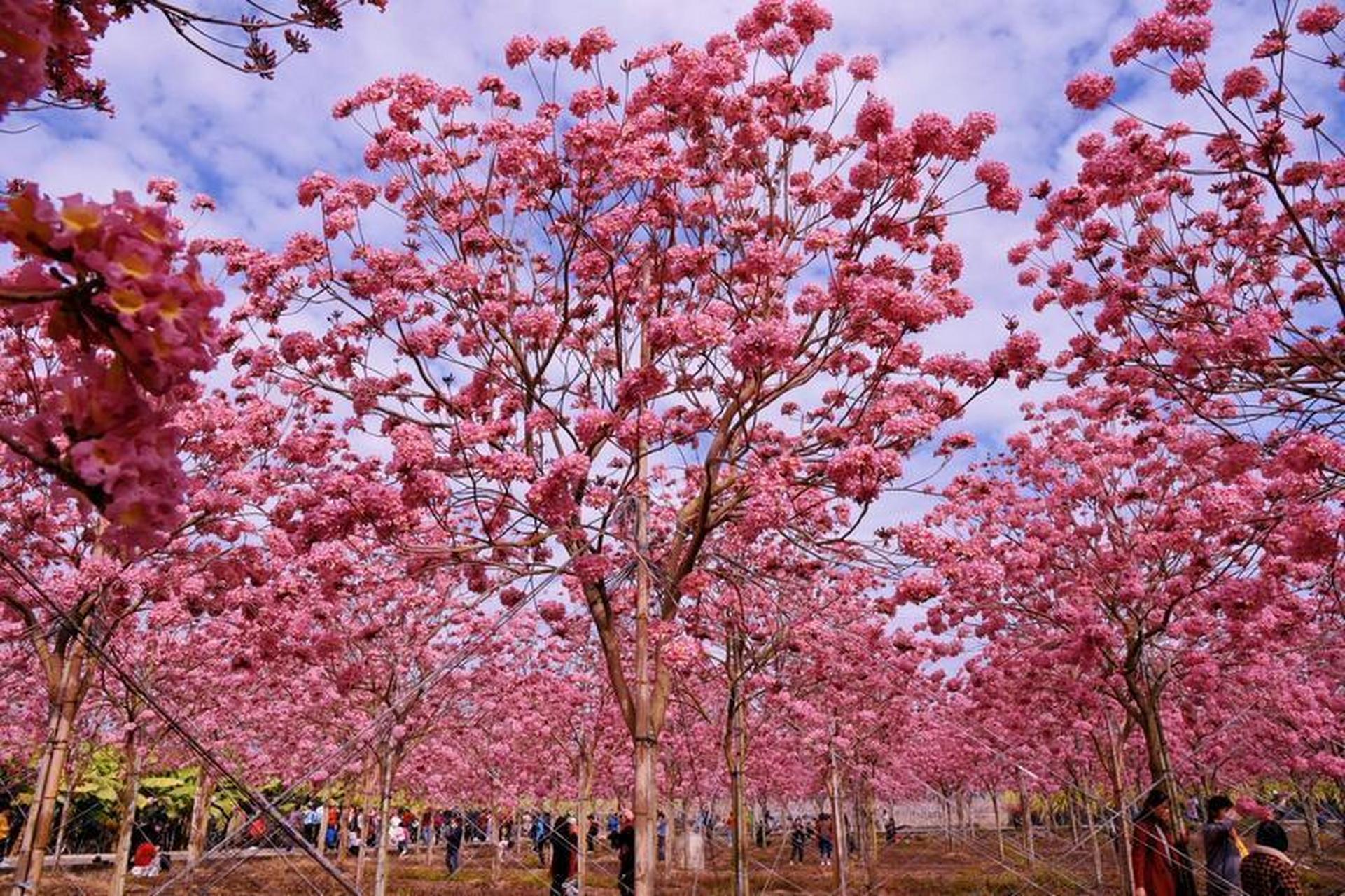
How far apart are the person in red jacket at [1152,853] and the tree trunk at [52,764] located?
9.59m

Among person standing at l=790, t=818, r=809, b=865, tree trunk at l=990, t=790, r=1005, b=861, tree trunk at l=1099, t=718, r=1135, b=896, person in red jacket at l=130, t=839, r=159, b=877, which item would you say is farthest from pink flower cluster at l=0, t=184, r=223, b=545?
person standing at l=790, t=818, r=809, b=865

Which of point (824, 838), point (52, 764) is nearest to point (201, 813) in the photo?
point (52, 764)

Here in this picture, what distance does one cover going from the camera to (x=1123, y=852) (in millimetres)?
15398

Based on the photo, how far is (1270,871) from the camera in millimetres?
7172

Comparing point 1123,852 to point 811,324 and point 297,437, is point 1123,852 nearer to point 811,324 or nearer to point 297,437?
point 811,324

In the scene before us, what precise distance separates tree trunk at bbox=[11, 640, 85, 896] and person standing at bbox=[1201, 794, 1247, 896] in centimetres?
1029

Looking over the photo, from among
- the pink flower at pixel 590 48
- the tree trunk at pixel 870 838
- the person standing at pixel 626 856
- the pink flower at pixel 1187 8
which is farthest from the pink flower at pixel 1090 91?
the tree trunk at pixel 870 838

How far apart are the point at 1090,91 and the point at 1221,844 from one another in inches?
261

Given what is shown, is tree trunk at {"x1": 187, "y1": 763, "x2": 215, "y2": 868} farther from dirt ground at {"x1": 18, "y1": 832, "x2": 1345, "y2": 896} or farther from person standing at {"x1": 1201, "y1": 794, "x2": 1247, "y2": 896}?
person standing at {"x1": 1201, "y1": 794, "x2": 1247, "y2": 896}

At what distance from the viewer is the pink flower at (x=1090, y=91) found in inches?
283

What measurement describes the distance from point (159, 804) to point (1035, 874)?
3167 centimetres

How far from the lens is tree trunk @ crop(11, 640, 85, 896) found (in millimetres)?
8312

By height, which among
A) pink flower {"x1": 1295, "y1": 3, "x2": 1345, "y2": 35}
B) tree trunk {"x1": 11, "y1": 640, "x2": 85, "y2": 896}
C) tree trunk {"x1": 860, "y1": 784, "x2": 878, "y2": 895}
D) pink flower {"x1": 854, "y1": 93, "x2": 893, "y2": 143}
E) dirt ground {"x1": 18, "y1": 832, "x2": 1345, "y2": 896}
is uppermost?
pink flower {"x1": 1295, "y1": 3, "x2": 1345, "y2": 35}

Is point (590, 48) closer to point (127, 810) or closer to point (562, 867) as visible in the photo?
point (562, 867)
